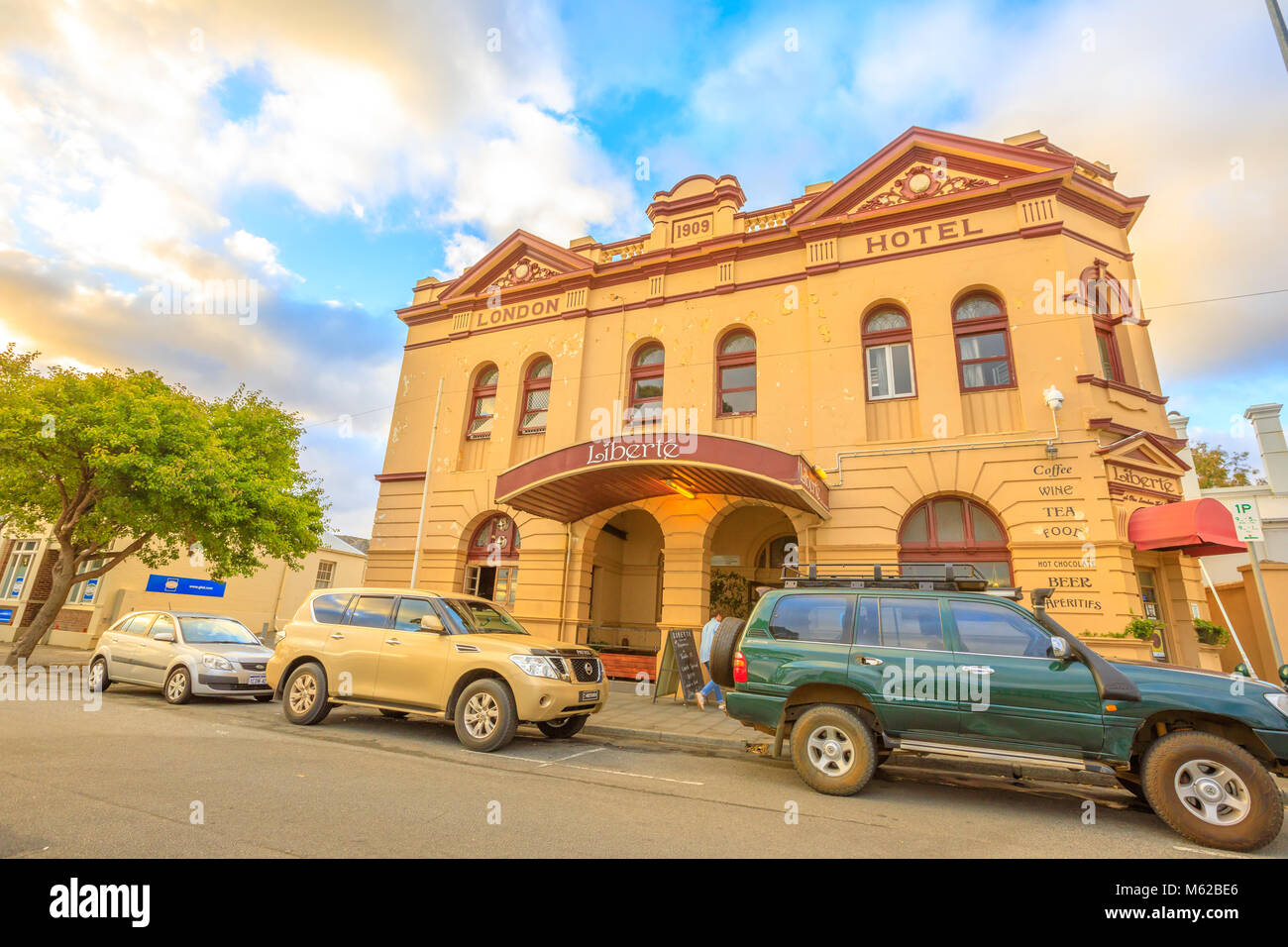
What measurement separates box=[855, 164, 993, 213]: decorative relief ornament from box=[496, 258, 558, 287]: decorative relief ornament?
913 centimetres

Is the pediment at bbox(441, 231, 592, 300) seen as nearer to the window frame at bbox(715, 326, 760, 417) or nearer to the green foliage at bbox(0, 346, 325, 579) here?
the window frame at bbox(715, 326, 760, 417)

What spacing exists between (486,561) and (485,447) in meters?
3.28

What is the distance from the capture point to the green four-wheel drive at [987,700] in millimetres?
4930

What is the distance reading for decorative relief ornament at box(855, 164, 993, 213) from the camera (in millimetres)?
14125

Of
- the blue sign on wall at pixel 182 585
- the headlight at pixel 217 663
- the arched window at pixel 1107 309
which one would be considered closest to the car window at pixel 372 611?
the headlight at pixel 217 663

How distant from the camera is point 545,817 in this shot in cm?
477

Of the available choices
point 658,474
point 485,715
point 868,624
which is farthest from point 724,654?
point 658,474

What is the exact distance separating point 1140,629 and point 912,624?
6980mm

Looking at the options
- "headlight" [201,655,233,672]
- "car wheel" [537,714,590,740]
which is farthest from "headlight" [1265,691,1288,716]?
"headlight" [201,655,233,672]

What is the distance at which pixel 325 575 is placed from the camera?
31.7 meters

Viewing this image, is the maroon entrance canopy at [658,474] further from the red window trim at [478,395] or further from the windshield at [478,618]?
the red window trim at [478,395]
